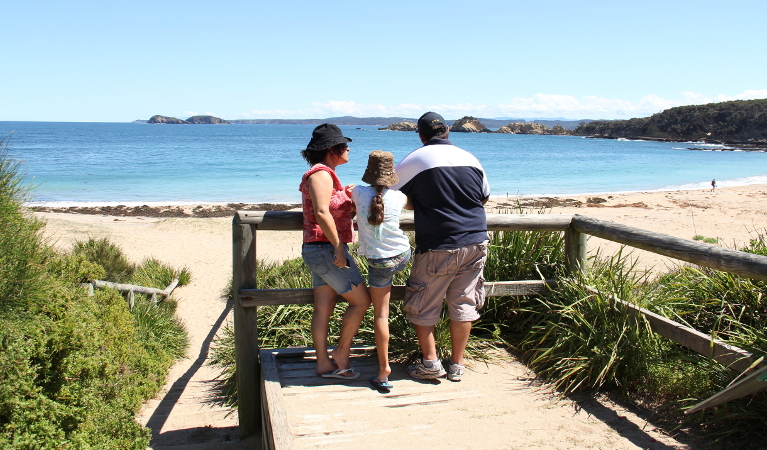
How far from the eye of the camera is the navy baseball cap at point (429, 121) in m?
3.73

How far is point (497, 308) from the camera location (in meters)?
4.98

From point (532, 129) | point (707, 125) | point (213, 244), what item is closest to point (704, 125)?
point (707, 125)

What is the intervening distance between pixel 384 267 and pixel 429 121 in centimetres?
100

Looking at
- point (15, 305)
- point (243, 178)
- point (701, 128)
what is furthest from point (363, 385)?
point (701, 128)

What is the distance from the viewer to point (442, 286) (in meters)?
3.85

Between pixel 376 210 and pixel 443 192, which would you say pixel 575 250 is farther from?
pixel 376 210

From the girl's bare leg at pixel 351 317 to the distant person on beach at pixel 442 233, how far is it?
312mm

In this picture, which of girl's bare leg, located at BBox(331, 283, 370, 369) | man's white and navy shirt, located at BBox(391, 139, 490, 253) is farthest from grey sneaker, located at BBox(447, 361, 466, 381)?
man's white and navy shirt, located at BBox(391, 139, 490, 253)

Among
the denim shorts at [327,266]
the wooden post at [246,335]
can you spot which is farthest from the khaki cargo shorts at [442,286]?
the wooden post at [246,335]

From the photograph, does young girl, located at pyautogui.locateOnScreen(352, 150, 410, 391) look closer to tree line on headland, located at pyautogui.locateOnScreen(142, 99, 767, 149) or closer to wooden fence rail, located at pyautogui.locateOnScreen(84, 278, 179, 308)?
wooden fence rail, located at pyautogui.locateOnScreen(84, 278, 179, 308)

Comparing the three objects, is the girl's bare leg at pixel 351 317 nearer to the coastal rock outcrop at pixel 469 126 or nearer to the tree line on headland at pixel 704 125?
the tree line on headland at pixel 704 125

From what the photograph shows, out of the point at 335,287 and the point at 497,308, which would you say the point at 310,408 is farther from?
the point at 497,308

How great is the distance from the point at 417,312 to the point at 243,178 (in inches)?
1244

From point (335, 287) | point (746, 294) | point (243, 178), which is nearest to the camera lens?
point (335, 287)
